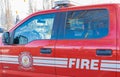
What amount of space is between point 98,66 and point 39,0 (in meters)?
13.2

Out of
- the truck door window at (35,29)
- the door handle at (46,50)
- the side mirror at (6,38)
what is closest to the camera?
the door handle at (46,50)

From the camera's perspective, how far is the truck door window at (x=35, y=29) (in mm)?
4953

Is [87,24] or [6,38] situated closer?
[87,24]

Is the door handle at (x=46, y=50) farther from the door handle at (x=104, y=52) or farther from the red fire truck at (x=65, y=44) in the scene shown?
the door handle at (x=104, y=52)

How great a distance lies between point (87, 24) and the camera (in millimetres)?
4531

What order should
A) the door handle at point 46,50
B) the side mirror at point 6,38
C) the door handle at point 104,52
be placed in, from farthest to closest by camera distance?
the side mirror at point 6,38 < the door handle at point 46,50 < the door handle at point 104,52

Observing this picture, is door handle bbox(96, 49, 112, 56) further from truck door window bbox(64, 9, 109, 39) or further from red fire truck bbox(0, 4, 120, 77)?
truck door window bbox(64, 9, 109, 39)

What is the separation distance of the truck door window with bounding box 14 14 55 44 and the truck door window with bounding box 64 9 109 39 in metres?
0.33

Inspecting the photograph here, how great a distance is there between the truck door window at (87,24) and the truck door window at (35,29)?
33 cm

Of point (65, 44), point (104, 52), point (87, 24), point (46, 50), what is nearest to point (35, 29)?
point (46, 50)

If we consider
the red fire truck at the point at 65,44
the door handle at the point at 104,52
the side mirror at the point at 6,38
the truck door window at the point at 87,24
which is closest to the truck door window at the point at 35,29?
the red fire truck at the point at 65,44

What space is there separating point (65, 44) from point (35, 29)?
70 centimetres

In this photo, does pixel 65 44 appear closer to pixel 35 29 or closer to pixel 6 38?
pixel 35 29

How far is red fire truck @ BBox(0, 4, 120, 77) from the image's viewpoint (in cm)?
424
